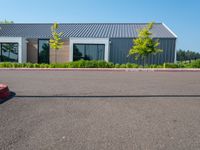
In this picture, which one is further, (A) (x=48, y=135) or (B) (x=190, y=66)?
(B) (x=190, y=66)

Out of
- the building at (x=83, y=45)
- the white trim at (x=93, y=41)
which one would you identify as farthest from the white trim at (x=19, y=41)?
the white trim at (x=93, y=41)

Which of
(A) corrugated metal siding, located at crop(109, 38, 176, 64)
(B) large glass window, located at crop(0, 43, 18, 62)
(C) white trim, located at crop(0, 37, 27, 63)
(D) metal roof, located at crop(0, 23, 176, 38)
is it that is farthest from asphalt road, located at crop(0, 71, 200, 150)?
(B) large glass window, located at crop(0, 43, 18, 62)

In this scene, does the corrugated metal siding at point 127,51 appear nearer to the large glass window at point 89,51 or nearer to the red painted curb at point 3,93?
the large glass window at point 89,51

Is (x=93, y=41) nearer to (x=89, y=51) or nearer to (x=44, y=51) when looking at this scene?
(x=89, y=51)

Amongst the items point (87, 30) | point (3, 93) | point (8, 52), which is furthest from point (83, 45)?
point (3, 93)

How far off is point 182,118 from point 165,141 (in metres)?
1.39

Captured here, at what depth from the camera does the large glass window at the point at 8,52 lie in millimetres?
25211

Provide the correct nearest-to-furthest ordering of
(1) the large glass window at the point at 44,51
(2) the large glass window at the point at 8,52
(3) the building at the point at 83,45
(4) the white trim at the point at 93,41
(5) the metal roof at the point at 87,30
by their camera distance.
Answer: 1. (4) the white trim at the point at 93,41
2. (3) the building at the point at 83,45
3. (2) the large glass window at the point at 8,52
4. (5) the metal roof at the point at 87,30
5. (1) the large glass window at the point at 44,51

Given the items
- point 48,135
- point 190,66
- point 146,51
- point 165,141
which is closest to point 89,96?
point 48,135

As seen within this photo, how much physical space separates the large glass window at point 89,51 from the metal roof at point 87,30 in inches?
72.5

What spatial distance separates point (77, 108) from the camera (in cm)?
507

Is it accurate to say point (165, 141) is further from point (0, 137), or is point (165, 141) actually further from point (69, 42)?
point (69, 42)

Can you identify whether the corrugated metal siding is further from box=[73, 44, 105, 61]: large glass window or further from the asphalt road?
the asphalt road

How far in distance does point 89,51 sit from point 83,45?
3.51ft
